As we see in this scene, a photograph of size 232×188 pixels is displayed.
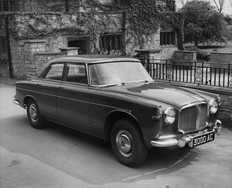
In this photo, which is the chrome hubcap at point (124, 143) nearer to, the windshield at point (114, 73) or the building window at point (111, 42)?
the windshield at point (114, 73)

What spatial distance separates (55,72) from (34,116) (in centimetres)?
122

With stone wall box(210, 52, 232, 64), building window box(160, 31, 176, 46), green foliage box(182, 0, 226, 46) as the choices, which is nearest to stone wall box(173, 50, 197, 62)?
stone wall box(210, 52, 232, 64)

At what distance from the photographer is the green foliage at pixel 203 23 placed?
26.1 m

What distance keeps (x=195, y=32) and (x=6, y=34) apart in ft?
53.2

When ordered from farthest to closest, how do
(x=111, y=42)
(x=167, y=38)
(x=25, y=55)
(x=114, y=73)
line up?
(x=167, y=38)
(x=111, y=42)
(x=25, y=55)
(x=114, y=73)

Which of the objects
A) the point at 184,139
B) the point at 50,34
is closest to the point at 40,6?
the point at 50,34

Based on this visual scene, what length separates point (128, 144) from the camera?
17.7ft

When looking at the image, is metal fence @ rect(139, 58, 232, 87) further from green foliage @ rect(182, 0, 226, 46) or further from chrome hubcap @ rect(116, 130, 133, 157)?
green foliage @ rect(182, 0, 226, 46)

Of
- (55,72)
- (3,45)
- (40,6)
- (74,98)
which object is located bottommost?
(74,98)

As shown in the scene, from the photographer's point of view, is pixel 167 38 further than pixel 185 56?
Yes

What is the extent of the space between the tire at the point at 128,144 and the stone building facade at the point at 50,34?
20.8 feet

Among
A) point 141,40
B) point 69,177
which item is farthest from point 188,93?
point 141,40

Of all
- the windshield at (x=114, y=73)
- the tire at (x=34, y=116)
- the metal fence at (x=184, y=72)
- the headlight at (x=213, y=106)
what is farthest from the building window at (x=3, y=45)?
the headlight at (x=213, y=106)

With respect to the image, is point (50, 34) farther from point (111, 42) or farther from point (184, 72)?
point (184, 72)
